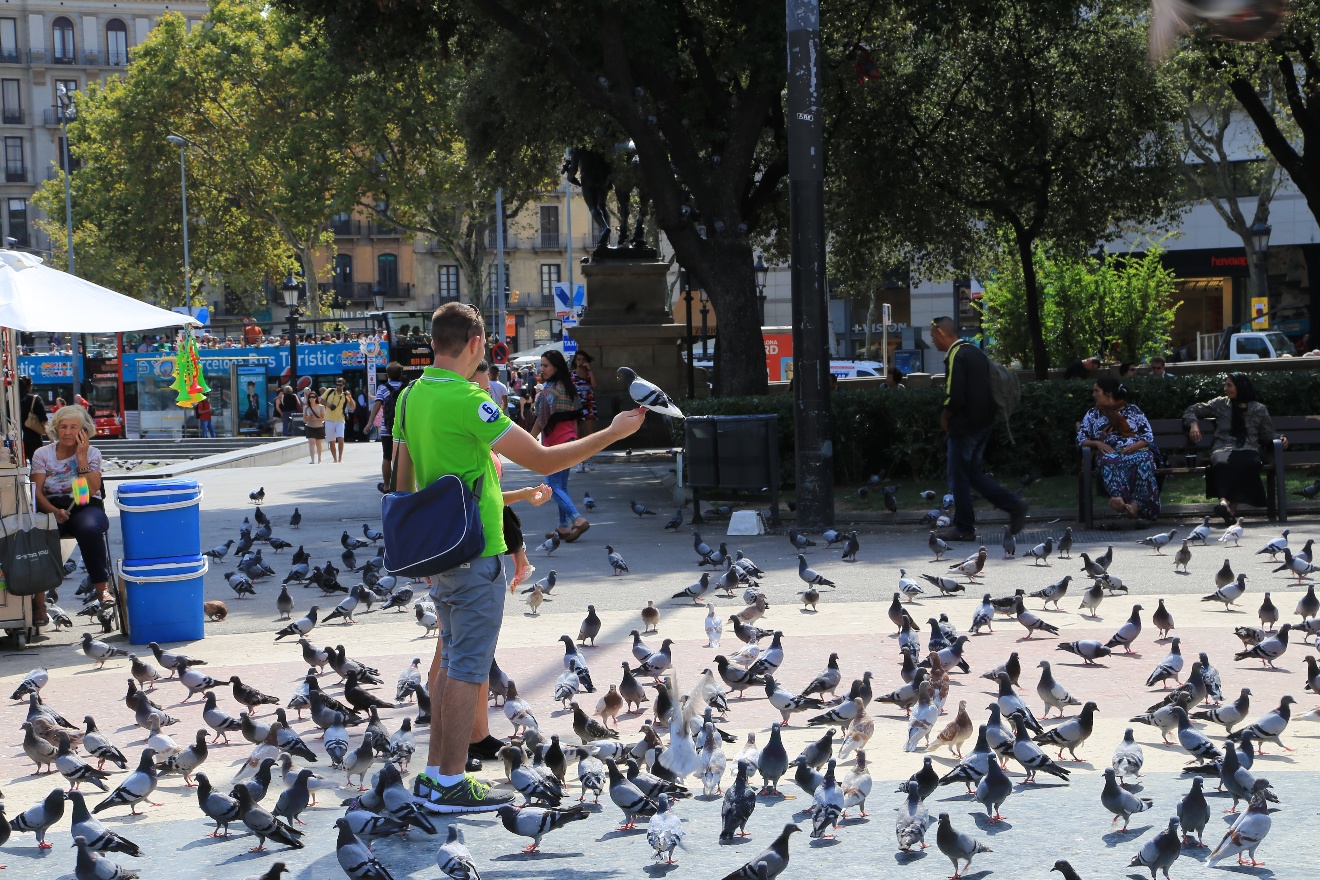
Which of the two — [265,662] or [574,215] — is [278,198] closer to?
[574,215]

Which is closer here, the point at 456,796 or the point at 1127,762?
the point at 456,796

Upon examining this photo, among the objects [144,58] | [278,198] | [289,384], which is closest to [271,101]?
[278,198]

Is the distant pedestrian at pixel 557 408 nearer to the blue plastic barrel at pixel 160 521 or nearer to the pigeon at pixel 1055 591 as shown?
the blue plastic barrel at pixel 160 521

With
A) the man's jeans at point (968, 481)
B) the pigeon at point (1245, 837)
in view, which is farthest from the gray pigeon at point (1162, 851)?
the man's jeans at point (968, 481)

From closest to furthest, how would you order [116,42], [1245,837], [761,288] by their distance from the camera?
1. [1245,837]
2. [761,288]
3. [116,42]

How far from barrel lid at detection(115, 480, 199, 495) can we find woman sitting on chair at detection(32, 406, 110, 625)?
87 cm

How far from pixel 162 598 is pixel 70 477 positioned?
1422 mm

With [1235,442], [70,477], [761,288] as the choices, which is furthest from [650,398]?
[761,288]

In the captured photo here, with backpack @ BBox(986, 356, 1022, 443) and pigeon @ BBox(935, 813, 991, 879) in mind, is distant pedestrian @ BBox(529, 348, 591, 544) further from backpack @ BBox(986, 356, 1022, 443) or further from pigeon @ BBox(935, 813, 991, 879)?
pigeon @ BBox(935, 813, 991, 879)

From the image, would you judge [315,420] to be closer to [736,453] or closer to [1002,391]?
[736,453]

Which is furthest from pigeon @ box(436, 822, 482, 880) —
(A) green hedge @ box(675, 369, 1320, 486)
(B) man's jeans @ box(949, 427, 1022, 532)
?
(A) green hedge @ box(675, 369, 1320, 486)

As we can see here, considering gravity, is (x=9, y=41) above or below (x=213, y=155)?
above

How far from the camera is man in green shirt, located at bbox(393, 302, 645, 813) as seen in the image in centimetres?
528

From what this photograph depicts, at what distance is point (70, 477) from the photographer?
10492mm
